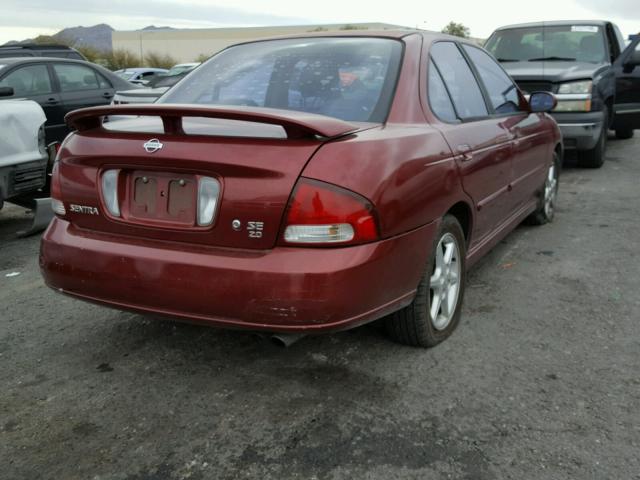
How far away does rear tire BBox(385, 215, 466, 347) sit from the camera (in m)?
3.01

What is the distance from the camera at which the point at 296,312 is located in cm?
243

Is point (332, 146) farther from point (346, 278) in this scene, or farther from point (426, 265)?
point (426, 265)

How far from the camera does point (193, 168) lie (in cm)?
251

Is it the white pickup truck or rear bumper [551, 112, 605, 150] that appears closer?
the white pickup truck

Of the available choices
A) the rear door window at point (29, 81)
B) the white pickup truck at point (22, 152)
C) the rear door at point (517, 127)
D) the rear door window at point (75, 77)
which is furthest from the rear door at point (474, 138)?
the rear door window at point (75, 77)

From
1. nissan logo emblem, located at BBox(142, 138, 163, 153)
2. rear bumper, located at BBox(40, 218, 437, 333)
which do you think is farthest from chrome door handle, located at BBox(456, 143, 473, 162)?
nissan logo emblem, located at BBox(142, 138, 163, 153)

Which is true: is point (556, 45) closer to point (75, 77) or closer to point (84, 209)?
point (75, 77)

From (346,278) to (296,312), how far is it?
0.75ft

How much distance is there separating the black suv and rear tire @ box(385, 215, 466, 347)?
5.35 metres

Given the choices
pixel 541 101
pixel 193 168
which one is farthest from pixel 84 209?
pixel 541 101

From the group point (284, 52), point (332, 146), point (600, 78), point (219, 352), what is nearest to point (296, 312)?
point (332, 146)

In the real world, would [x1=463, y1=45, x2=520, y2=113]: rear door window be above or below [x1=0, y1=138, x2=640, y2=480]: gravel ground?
above

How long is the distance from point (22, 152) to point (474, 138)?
13.2 ft

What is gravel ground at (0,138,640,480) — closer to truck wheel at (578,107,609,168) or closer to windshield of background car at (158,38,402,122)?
windshield of background car at (158,38,402,122)
